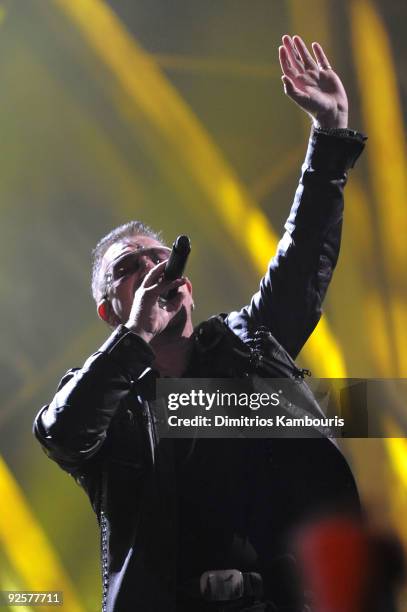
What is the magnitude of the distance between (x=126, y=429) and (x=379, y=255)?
595mm

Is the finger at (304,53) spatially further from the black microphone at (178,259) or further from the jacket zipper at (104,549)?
the jacket zipper at (104,549)

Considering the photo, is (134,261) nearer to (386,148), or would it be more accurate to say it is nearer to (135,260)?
(135,260)

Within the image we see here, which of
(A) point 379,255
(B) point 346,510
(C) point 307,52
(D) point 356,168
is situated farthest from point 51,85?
(B) point 346,510

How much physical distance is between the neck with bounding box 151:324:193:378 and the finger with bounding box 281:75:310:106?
0.49 meters

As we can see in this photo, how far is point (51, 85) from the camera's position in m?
1.41

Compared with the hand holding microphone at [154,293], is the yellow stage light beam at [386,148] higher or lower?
higher

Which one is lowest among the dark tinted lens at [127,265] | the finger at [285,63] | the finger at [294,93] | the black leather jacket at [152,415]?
the black leather jacket at [152,415]

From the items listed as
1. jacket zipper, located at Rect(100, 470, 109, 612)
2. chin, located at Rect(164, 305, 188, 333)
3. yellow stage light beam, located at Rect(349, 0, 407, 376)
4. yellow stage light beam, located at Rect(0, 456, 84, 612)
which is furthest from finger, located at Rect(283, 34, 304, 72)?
yellow stage light beam, located at Rect(0, 456, 84, 612)

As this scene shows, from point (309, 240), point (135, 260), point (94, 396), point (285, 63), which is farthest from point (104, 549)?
point (285, 63)

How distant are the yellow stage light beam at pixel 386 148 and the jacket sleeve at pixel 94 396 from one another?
525 mm

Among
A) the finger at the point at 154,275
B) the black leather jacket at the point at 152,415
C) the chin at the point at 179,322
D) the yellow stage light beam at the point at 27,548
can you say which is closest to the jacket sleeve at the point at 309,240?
the black leather jacket at the point at 152,415

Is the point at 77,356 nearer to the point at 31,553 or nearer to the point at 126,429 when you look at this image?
the point at 126,429

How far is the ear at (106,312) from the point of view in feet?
4.25

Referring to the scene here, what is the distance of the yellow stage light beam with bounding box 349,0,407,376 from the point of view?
130 cm
